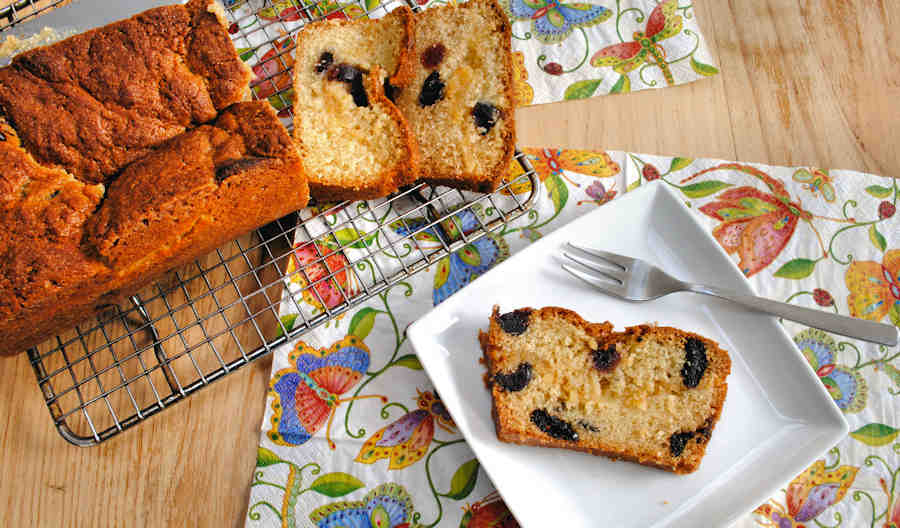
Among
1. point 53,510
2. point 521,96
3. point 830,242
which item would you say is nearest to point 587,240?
point 521,96

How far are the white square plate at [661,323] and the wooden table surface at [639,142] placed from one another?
427 mm

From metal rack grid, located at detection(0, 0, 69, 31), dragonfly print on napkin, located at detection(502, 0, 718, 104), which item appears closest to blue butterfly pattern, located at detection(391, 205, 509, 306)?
dragonfly print on napkin, located at detection(502, 0, 718, 104)

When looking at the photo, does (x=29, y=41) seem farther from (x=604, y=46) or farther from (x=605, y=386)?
(x=605, y=386)

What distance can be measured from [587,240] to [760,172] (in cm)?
70

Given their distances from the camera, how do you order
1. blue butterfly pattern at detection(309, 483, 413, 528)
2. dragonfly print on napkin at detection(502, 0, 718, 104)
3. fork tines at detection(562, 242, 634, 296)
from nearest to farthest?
1. blue butterfly pattern at detection(309, 483, 413, 528)
2. fork tines at detection(562, 242, 634, 296)
3. dragonfly print on napkin at detection(502, 0, 718, 104)

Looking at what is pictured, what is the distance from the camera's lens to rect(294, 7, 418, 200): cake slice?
1.99 meters

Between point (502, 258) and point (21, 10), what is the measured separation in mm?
1850

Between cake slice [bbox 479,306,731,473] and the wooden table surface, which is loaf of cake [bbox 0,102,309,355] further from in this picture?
cake slice [bbox 479,306,731,473]

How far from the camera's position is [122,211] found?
1.66 meters

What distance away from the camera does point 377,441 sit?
6.43 feet

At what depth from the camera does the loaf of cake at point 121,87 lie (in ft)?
5.75

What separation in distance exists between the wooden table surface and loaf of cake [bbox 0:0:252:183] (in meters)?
0.76

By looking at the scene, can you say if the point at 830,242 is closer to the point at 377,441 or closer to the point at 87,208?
the point at 377,441

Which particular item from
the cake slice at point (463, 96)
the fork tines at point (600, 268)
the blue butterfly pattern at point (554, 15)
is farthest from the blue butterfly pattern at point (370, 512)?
the blue butterfly pattern at point (554, 15)
